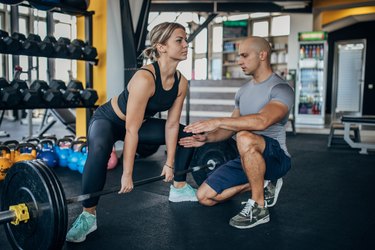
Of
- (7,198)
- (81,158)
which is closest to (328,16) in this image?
(81,158)

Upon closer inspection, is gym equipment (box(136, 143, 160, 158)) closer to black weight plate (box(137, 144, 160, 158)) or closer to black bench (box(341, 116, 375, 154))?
black weight plate (box(137, 144, 160, 158))

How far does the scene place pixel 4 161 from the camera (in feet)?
8.75

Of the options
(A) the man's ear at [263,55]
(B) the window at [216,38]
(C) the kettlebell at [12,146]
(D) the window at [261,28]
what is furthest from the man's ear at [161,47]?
(B) the window at [216,38]

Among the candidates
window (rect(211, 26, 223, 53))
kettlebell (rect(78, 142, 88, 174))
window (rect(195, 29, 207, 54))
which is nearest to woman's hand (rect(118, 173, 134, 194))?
kettlebell (rect(78, 142, 88, 174))

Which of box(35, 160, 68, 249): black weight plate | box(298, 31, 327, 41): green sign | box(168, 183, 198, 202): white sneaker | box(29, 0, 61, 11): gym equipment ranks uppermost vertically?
box(298, 31, 327, 41): green sign

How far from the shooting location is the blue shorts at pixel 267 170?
1.89 metres

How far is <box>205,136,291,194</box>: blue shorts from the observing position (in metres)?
1.89

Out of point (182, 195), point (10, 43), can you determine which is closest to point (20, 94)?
point (10, 43)

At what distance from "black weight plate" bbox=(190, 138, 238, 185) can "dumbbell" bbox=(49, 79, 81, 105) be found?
4.63ft

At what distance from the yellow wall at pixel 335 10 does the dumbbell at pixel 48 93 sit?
5556 mm

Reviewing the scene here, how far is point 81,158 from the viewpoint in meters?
3.00

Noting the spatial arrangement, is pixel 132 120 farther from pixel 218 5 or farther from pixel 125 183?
pixel 218 5

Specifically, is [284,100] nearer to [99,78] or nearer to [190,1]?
[99,78]

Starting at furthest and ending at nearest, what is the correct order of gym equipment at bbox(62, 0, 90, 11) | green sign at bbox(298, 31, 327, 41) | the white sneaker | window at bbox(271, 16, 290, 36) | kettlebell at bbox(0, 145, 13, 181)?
window at bbox(271, 16, 290, 36) < green sign at bbox(298, 31, 327, 41) < gym equipment at bbox(62, 0, 90, 11) < kettlebell at bbox(0, 145, 13, 181) < the white sneaker
